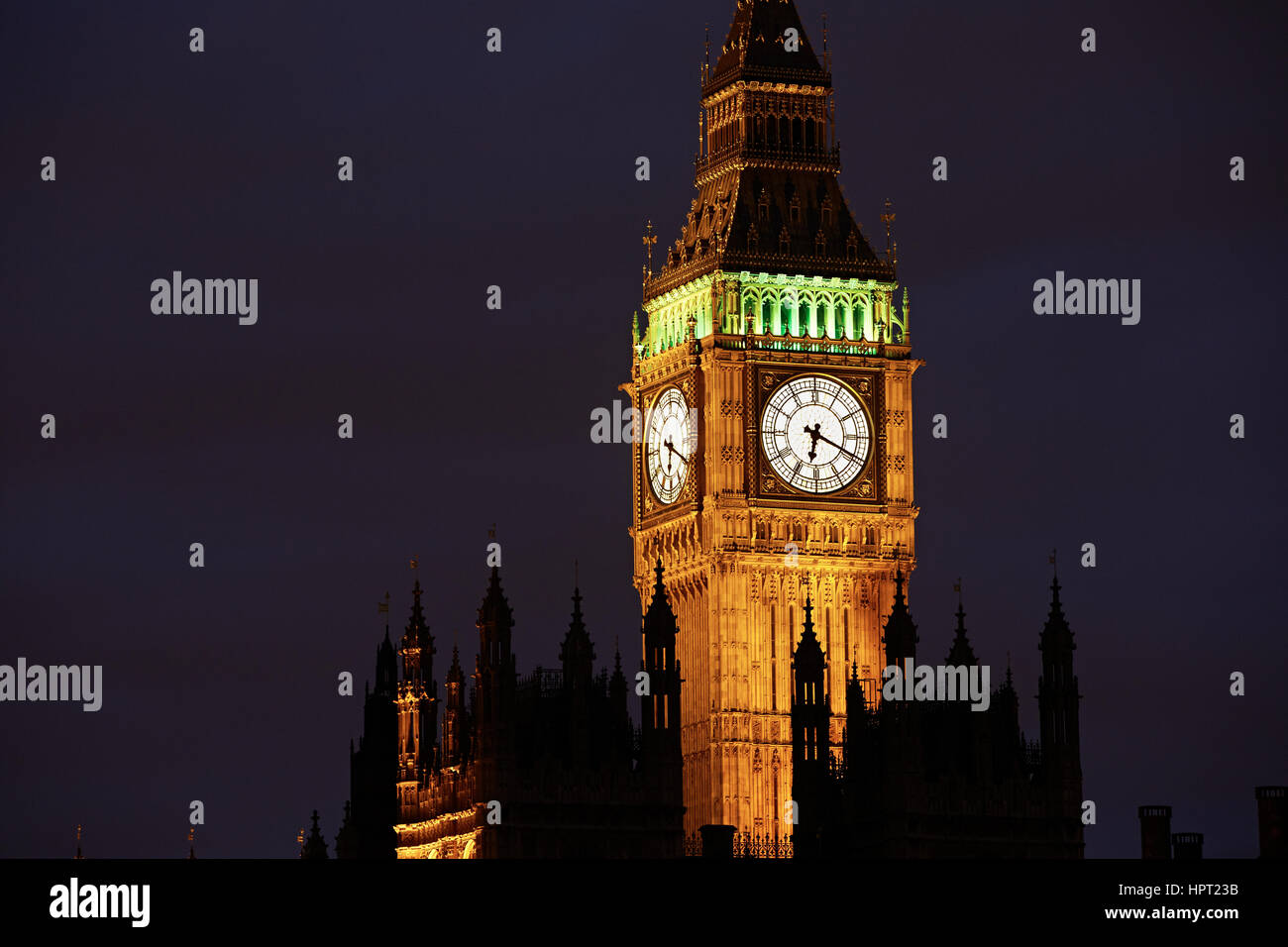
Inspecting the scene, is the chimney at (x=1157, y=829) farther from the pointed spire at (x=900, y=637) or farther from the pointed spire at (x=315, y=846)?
the pointed spire at (x=315, y=846)

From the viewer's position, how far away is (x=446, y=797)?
183500 mm

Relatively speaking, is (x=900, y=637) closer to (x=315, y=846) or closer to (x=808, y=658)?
(x=808, y=658)

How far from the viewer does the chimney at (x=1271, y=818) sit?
175m

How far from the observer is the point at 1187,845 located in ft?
580

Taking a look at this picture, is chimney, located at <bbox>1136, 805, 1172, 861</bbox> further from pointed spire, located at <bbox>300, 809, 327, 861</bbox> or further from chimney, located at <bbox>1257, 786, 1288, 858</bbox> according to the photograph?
pointed spire, located at <bbox>300, 809, 327, 861</bbox>

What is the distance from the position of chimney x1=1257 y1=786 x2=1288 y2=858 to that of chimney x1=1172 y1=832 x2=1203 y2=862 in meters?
2.23

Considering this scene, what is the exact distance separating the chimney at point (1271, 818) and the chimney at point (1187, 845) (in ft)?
7.33

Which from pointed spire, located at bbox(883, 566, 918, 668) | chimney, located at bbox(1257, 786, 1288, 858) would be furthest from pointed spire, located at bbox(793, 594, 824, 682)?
chimney, located at bbox(1257, 786, 1288, 858)

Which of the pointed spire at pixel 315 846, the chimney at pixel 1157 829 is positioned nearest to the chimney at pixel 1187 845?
the chimney at pixel 1157 829

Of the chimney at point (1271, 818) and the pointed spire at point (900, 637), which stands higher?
the pointed spire at point (900, 637)

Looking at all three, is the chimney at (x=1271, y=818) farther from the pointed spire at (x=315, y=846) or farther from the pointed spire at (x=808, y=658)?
the pointed spire at (x=315, y=846)
